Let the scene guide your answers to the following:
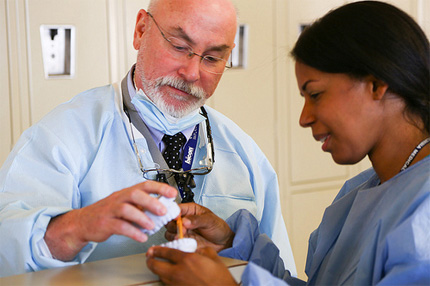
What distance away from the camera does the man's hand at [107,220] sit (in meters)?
0.98

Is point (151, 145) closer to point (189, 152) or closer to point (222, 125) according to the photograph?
point (189, 152)

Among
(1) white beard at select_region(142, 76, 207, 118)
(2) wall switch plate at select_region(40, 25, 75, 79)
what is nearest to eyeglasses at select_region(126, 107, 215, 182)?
(1) white beard at select_region(142, 76, 207, 118)

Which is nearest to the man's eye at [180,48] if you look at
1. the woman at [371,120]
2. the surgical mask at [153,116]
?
the surgical mask at [153,116]

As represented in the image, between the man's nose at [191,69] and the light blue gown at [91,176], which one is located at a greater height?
the man's nose at [191,69]

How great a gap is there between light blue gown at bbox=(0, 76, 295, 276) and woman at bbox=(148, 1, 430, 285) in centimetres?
41

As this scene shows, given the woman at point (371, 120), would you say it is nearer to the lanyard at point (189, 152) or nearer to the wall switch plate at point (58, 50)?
the lanyard at point (189, 152)

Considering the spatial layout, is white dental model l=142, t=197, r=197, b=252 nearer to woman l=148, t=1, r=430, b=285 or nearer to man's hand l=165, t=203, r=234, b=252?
woman l=148, t=1, r=430, b=285

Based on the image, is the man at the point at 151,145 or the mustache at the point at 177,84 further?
the mustache at the point at 177,84

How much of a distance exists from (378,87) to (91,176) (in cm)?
82

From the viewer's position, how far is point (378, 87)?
1070 millimetres

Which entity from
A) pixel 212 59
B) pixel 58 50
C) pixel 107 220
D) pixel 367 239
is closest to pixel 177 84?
pixel 212 59

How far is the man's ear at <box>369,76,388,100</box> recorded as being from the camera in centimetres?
106

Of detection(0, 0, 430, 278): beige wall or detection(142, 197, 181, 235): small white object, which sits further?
detection(0, 0, 430, 278): beige wall

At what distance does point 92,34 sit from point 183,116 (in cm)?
133
